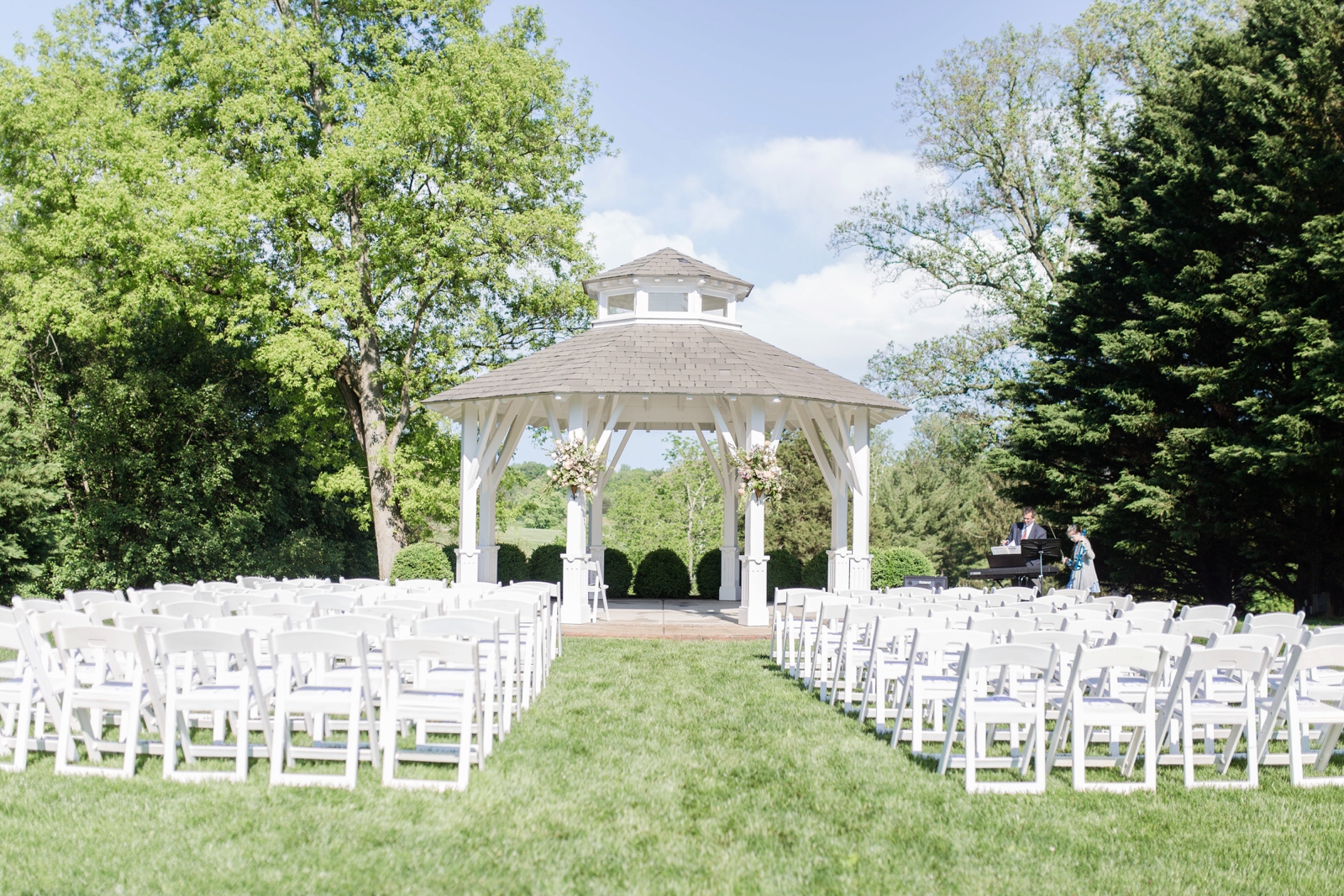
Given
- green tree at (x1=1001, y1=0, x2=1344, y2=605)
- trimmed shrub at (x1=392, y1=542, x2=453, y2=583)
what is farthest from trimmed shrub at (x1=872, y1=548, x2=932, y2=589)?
trimmed shrub at (x1=392, y1=542, x2=453, y2=583)

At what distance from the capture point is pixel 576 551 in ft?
49.4

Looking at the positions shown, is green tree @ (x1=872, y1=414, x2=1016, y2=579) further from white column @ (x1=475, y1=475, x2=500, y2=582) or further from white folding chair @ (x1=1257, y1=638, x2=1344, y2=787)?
white folding chair @ (x1=1257, y1=638, x2=1344, y2=787)

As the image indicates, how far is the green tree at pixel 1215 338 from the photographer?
16.4 metres

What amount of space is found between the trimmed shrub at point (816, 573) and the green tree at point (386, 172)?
335 inches

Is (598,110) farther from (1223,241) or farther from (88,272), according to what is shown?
(1223,241)

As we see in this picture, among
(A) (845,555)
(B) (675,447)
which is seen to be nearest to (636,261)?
(A) (845,555)

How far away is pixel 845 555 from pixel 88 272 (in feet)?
52.4

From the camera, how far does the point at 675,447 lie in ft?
148

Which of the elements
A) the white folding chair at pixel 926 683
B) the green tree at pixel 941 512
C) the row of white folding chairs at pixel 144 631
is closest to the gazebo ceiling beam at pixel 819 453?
the white folding chair at pixel 926 683

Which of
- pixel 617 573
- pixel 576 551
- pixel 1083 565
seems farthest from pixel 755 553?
pixel 617 573

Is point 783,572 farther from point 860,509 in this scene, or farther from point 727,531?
point 860,509

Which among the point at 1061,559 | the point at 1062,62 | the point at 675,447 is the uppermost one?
the point at 1062,62

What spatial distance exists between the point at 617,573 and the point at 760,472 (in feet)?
23.2

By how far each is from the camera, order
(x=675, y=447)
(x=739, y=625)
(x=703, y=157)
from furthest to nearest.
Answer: (x=675, y=447) → (x=703, y=157) → (x=739, y=625)
